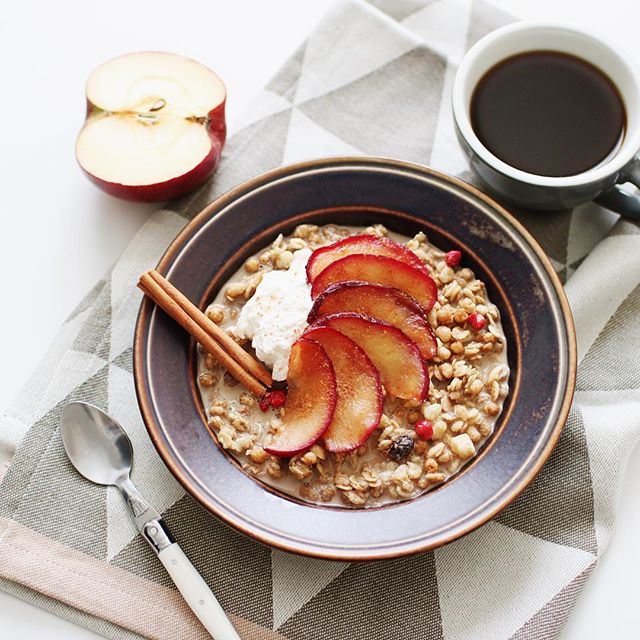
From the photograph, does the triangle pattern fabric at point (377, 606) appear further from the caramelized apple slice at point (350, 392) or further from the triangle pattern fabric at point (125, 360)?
the triangle pattern fabric at point (125, 360)

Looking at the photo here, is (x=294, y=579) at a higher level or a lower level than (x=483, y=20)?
lower

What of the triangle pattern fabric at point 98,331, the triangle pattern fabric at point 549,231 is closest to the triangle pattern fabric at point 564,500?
the triangle pattern fabric at point 549,231

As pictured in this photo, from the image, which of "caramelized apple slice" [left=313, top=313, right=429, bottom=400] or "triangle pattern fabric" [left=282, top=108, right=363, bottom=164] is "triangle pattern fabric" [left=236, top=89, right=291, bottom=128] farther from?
"caramelized apple slice" [left=313, top=313, right=429, bottom=400]

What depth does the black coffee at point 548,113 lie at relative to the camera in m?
1.81

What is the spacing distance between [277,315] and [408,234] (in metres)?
0.36

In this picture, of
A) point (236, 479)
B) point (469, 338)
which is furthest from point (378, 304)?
point (236, 479)

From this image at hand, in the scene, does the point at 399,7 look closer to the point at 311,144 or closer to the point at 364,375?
the point at 311,144

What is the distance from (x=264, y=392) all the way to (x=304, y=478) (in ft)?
0.62

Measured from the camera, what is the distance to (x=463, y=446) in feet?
5.42

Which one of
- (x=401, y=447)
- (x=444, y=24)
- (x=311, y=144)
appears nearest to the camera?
(x=401, y=447)

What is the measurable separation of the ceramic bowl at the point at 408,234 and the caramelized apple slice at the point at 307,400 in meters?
0.11

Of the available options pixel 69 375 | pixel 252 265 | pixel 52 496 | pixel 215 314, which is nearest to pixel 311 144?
pixel 252 265

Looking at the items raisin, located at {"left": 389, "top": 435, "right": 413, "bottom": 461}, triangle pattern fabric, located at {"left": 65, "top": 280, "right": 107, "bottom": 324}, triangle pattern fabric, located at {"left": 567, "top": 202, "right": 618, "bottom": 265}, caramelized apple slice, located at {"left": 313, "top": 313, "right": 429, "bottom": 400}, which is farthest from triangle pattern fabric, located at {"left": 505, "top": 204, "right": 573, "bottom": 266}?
triangle pattern fabric, located at {"left": 65, "top": 280, "right": 107, "bottom": 324}

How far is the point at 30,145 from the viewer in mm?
2053
